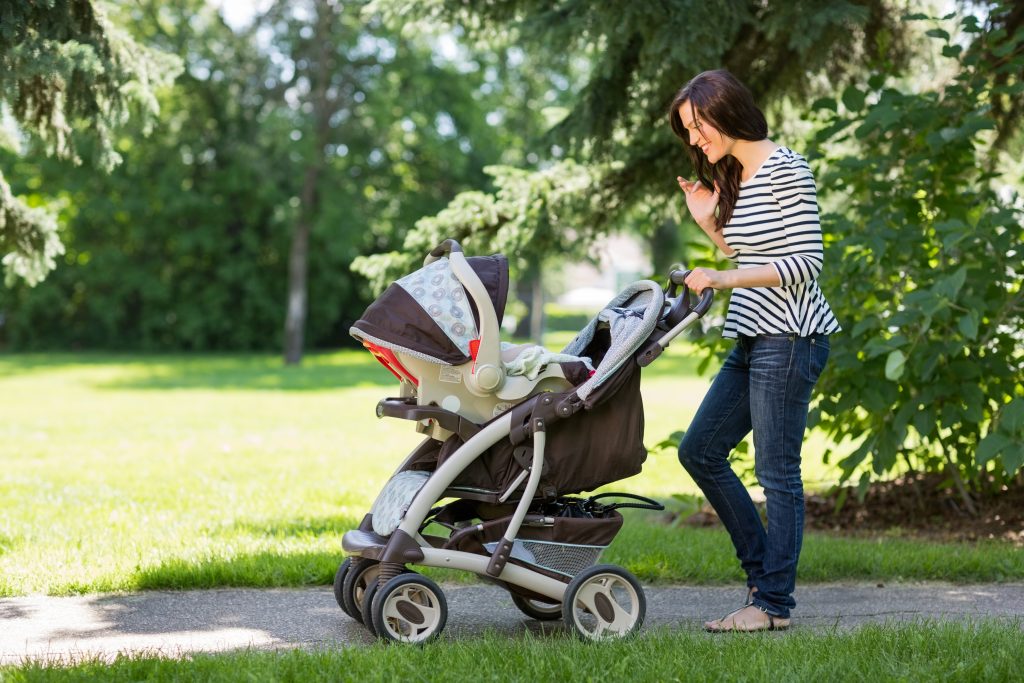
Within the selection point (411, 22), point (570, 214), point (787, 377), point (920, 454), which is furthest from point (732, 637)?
point (411, 22)

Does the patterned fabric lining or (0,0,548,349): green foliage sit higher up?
(0,0,548,349): green foliage

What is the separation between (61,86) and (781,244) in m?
3.64

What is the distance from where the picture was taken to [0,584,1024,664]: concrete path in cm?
387

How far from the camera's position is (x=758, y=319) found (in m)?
4.02

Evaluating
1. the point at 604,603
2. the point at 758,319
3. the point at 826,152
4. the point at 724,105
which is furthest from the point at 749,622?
the point at 826,152

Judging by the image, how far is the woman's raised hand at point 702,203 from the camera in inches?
163

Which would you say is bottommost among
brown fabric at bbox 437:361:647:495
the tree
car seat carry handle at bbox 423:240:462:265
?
brown fabric at bbox 437:361:647:495

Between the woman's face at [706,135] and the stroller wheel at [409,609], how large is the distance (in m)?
1.78

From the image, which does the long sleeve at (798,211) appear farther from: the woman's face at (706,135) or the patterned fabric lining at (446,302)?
the patterned fabric lining at (446,302)

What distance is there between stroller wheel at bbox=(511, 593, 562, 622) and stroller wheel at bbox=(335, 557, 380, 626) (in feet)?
1.88

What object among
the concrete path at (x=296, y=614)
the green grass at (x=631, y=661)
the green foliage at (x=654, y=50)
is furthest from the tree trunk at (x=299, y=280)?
the green grass at (x=631, y=661)

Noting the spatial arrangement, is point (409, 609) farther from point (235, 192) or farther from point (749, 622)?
point (235, 192)

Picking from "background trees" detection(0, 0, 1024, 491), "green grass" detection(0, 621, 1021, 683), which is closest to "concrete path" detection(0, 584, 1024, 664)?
"green grass" detection(0, 621, 1021, 683)

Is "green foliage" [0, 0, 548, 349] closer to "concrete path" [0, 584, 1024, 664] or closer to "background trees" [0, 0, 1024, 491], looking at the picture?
A: "background trees" [0, 0, 1024, 491]
